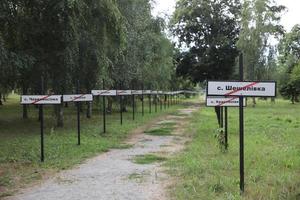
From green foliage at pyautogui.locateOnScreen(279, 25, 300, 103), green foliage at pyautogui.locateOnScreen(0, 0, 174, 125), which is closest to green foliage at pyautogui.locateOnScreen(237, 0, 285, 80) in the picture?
green foliage at pyautogui.locateOnScreen(279, 25, 300, 103)

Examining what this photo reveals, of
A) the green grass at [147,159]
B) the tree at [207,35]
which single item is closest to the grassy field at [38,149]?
the green grass at [147,159]

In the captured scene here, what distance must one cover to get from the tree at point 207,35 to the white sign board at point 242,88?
4922cm

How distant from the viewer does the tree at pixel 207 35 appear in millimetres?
56625

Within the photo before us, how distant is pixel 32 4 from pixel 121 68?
33.8 feet

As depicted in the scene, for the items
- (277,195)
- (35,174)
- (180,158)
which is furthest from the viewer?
(180,158)

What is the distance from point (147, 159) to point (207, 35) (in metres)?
47.9

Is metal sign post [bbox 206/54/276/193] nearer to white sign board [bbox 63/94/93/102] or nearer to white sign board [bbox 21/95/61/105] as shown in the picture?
white sign board [bbox 21/95/61/105]

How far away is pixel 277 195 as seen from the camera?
23.2 feet

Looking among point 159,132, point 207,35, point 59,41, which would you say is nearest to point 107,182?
point 159,132

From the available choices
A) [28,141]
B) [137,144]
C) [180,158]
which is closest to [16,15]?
[28,141]

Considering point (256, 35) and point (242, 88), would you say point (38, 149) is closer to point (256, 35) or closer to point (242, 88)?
point (242, 88)

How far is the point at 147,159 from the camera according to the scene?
1177 cm

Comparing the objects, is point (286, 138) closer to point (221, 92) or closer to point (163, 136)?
point (163, 136)

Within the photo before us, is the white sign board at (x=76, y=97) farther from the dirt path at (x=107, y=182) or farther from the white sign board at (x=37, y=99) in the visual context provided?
the white sign board at (x=37, y=99)
